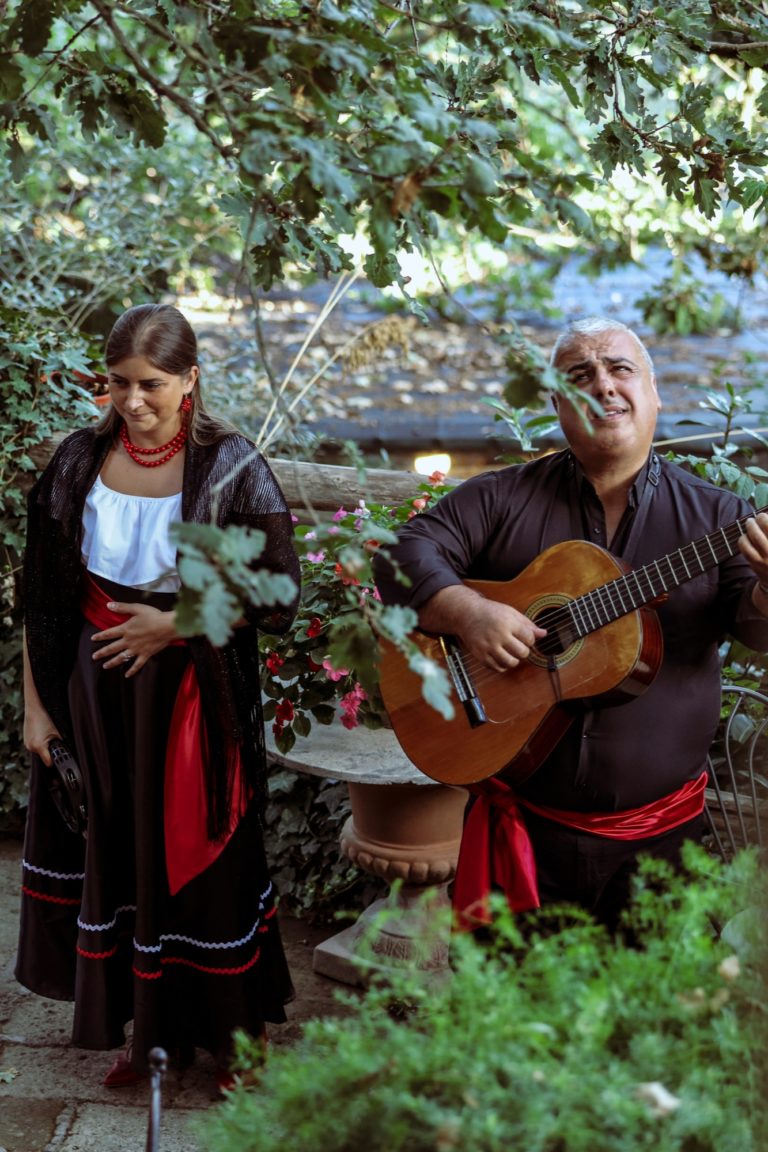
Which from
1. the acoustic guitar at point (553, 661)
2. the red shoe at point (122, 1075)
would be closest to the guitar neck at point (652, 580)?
the acoustic guitar at point (553, 661)

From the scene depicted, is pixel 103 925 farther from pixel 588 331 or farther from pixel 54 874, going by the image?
pixel 588 331

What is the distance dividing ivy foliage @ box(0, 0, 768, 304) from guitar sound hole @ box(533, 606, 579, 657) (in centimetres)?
72

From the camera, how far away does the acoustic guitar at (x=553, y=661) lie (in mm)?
2334

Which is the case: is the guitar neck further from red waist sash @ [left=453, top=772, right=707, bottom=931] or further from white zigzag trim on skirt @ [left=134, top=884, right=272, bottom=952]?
white zigzag trim on skirt @ [left=134, top=884, right=272, bottom=952]

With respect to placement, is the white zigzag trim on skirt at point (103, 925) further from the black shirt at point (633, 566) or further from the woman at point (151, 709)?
the black shirt at point (633, 566)

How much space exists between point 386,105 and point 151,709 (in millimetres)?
1597

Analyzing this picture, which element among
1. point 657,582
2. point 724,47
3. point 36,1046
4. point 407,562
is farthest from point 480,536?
point 36,1046

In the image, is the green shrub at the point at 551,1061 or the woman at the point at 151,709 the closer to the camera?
the green shrub at the point at 551,1061

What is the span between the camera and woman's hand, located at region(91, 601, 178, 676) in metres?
2.78

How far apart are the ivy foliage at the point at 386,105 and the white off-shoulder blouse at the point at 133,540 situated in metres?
0.73

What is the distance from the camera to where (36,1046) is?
327 cm

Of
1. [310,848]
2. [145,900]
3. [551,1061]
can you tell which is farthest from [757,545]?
[310,848]

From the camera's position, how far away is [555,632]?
2.45 meters

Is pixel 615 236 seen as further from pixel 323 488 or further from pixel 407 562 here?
pixel 407 562
